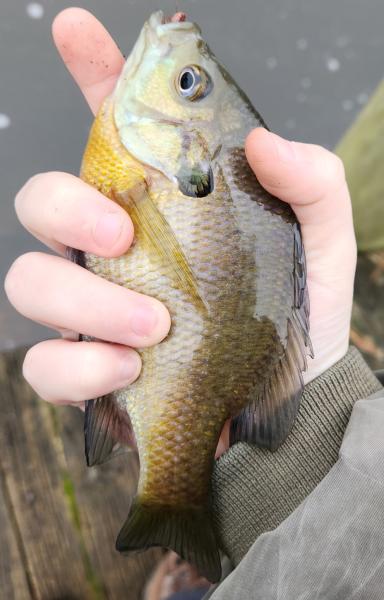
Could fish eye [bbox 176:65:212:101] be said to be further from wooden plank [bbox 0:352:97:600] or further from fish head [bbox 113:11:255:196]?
wooden plank [bbox 0:352:97:600]

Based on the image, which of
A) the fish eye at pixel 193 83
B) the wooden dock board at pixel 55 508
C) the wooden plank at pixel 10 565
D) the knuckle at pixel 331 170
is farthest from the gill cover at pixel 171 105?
the wooden plank at pixel 10 565

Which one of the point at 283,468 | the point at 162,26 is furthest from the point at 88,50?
the point at 283,468

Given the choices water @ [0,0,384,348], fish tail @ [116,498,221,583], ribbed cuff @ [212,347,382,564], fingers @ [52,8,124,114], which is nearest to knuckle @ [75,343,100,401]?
fish tail @ [116,498,221,583]

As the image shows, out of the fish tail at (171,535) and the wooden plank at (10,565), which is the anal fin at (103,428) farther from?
the wooden plank at (10,565)

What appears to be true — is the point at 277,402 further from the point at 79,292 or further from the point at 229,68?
the point at 229,68

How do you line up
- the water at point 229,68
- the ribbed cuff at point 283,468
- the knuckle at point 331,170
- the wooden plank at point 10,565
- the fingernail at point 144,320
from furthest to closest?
the water at point 229,68, the wooden plank at point 10,565, the ribbed cuff at point 283,468, the knuckle at point 331,170, the fingernail at point 144,320

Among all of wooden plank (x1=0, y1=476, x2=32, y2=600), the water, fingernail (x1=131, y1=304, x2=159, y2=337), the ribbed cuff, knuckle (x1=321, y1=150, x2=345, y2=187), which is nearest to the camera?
fingernail (x1=131, y1=304, x2=159, y2=337)

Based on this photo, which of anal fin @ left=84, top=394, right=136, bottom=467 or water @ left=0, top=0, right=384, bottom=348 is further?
water @ left=0, top=0, right=384, bottom=348
